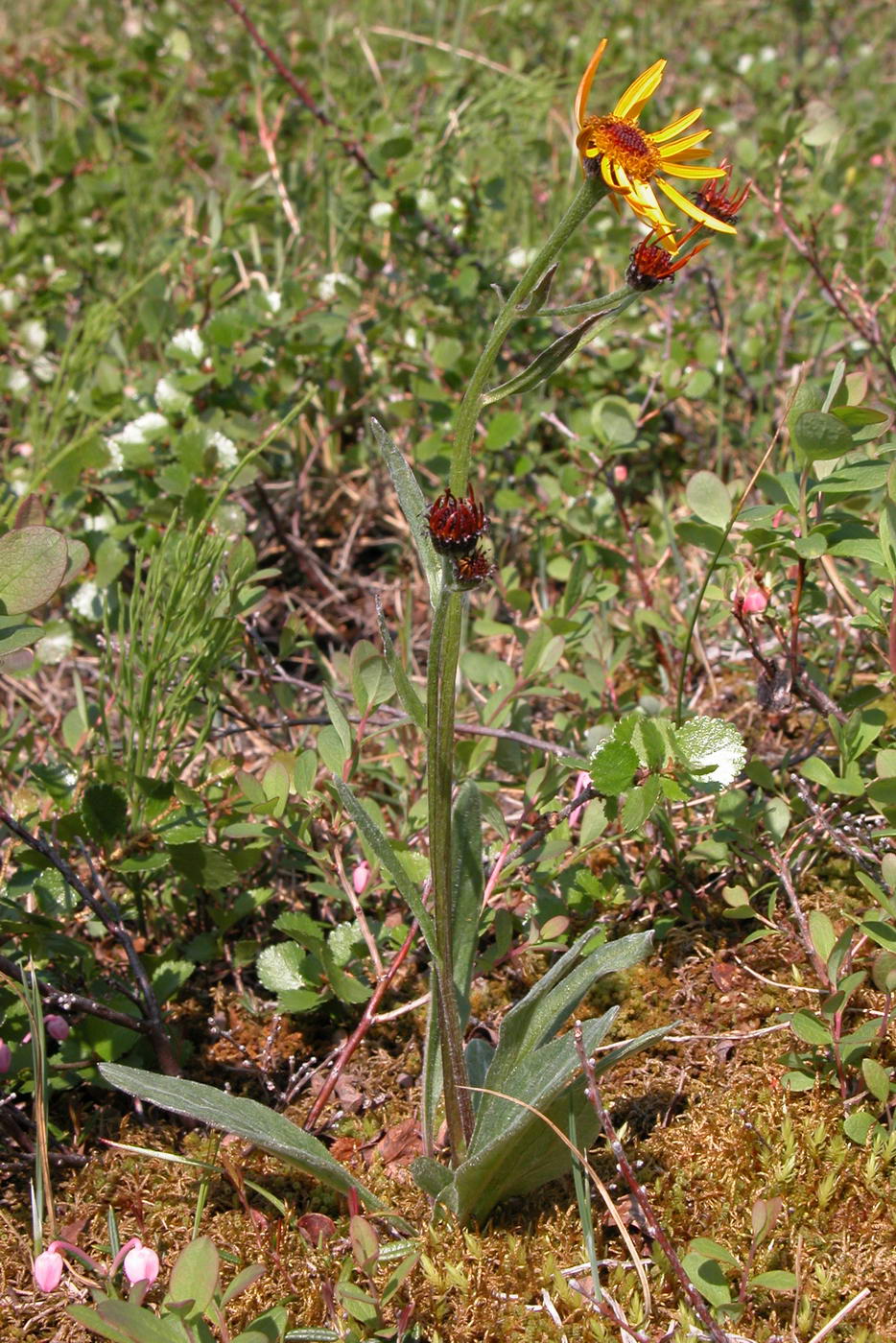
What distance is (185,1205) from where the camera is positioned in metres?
1.69

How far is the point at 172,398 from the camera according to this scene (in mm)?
2652

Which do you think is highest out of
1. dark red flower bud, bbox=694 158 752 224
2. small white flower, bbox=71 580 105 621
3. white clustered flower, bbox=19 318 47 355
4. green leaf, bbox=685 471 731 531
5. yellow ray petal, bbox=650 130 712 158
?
yellow ray petal, bbox=650 130 712 158

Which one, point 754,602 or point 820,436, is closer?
point 820,436

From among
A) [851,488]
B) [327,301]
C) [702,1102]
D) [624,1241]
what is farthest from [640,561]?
[624,1241]

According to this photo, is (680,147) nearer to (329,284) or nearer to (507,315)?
(507,315)

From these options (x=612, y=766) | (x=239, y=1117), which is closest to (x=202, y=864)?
(x=239, y=1117)

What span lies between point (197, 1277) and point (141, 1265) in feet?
0.62

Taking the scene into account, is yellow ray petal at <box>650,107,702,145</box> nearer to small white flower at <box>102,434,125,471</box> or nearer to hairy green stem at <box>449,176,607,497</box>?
hairy green stem at <box>449,176,607,497</box>

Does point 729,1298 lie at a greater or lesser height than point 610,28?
lesser

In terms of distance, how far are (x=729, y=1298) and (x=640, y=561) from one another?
5.47ft

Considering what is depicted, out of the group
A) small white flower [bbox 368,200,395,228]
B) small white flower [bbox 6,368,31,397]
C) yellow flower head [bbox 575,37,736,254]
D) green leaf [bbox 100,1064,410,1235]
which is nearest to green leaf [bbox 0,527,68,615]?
green leaf [bbox 100,1064,410,1235]

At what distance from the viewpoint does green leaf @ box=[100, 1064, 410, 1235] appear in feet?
4.70

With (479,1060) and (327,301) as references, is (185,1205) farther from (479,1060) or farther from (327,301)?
(327,301)

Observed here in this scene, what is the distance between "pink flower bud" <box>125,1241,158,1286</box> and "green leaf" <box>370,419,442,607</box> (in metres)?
0.92
